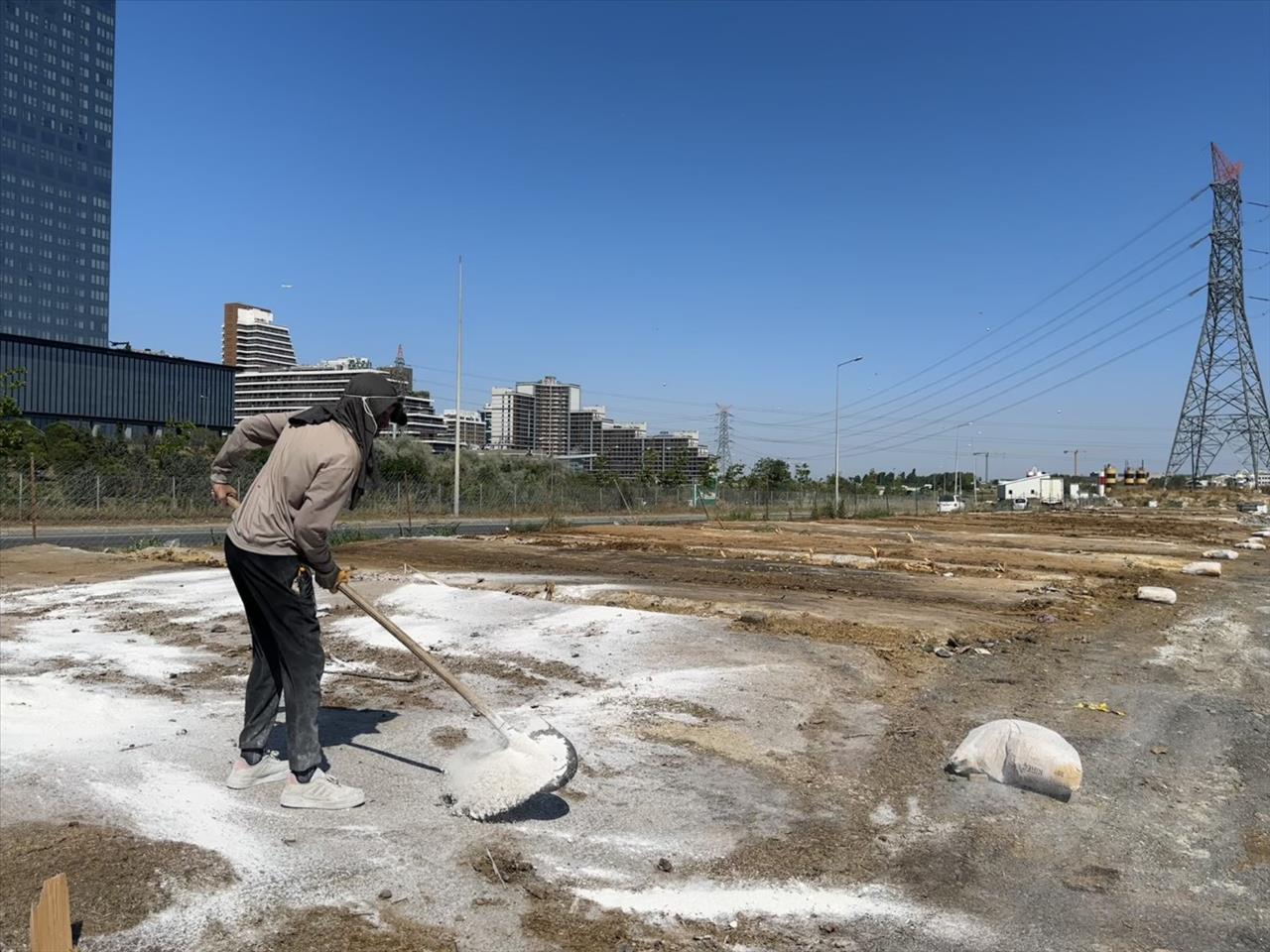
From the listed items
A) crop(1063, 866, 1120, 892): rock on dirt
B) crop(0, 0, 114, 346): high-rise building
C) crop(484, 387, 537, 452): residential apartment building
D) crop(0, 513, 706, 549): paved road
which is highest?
crop(0, 0, 114, 346): high-rise building

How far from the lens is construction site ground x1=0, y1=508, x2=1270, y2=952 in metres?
3.20

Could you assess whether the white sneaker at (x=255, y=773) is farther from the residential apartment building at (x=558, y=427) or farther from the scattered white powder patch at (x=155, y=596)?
the residential apartment building at (x=558, y=427)

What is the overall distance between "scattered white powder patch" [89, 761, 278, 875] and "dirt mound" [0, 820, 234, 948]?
8 centimetres

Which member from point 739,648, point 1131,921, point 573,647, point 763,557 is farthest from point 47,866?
point 763,557

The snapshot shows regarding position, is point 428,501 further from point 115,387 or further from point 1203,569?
point 115,387

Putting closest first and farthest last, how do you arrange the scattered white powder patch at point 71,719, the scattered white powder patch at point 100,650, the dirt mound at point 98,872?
the dirt mound at point 98,872 → the scattered white powder patch at point 71,719 → the scattered white powder patch at point 100,650

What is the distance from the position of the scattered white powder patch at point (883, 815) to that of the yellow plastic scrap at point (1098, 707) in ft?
9.57

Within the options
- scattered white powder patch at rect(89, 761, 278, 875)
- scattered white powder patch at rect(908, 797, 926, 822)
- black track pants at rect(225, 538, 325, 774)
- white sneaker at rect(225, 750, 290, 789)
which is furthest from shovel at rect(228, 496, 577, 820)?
scattered white powder patch at rect(908, 797, 926, 822)

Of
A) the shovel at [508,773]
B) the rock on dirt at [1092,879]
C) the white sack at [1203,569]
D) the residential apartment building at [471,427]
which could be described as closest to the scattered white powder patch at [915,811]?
the rock on dirt at [1092,879]

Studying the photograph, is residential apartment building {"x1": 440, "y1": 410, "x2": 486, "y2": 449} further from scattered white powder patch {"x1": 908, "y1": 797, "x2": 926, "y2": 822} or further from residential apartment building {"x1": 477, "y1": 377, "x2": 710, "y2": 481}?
scattered white powder patch {"x1": 908, "y1": 797, "x2": 926, "y2": 822}

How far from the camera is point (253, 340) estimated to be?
121312 mm

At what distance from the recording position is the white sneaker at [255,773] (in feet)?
14.2

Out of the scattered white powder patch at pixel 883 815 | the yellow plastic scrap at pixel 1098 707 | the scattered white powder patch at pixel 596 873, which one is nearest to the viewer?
the scattered white powder patch at pixel 596 873

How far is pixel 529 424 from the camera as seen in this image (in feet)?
403
